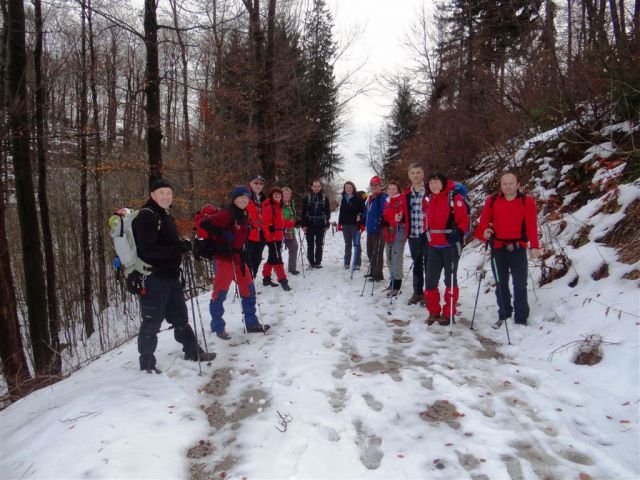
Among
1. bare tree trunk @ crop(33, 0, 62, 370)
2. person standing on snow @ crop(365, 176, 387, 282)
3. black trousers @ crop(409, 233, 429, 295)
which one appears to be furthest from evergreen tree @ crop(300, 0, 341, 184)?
black trousers @ crop(409, 233, 429, 295)

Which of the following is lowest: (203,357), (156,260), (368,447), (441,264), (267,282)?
(368,447)

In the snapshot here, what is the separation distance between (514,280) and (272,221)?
15.6 ft

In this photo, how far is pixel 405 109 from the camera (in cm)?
3203

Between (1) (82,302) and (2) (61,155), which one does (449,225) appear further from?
(1) (82,302)

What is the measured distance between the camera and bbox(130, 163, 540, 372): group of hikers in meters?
4.56

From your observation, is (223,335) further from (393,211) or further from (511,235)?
(511,235)

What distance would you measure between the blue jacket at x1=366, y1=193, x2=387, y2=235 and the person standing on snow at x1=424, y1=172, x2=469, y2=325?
7.87 feet

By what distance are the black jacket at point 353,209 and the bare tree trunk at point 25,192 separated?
6.77 m

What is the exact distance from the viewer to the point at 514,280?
5.59 metres

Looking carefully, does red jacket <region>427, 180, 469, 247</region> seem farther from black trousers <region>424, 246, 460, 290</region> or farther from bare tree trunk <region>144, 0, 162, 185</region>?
bare tree trunk <region>144, 0, 162, 185</region>

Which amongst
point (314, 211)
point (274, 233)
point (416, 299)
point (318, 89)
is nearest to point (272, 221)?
point (274, 233)

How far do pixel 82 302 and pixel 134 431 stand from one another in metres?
13.8

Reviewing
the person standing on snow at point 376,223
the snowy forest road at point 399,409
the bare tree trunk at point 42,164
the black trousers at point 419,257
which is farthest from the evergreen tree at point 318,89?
the snowy forest road at point 399,409

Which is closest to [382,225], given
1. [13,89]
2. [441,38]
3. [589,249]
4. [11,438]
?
[589,249]
